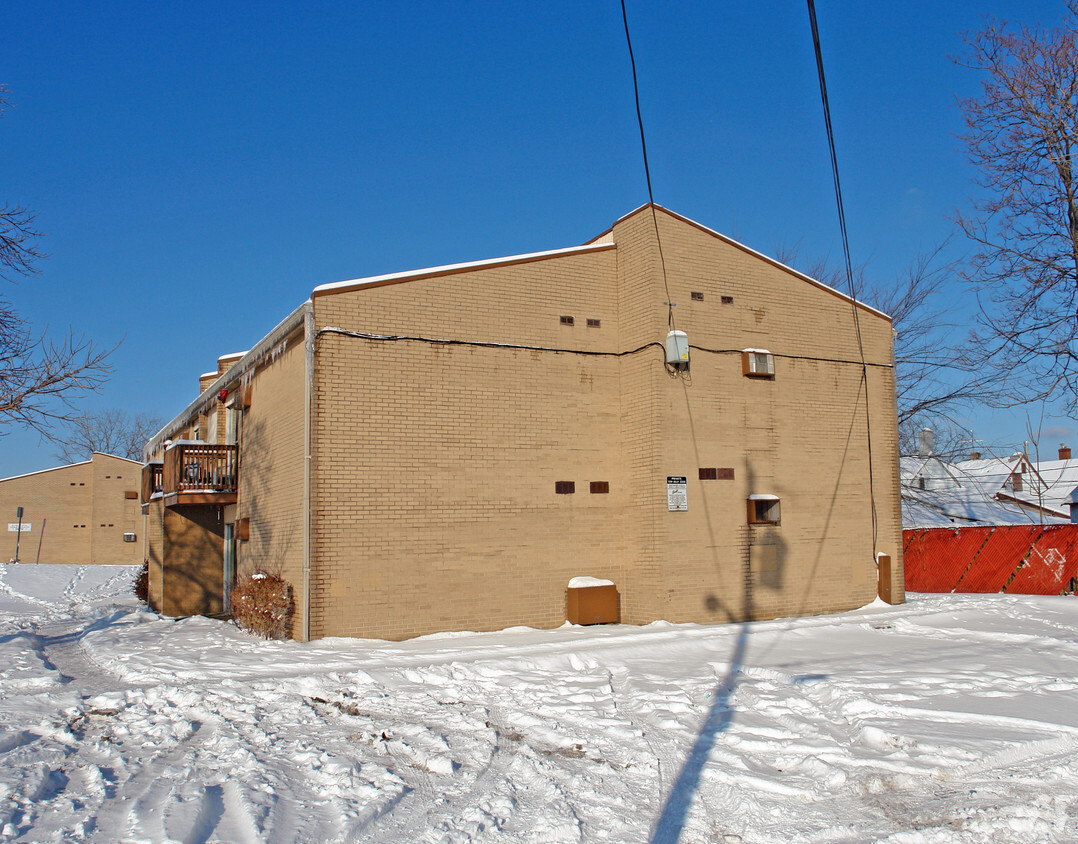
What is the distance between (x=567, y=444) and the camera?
14680 millimetres

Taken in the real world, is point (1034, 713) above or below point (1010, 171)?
below

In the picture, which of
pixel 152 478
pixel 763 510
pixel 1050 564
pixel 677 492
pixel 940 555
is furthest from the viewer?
pixel 940 555

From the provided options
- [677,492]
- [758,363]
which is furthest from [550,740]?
[758,363]

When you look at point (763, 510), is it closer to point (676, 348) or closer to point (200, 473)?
point (676, 348)

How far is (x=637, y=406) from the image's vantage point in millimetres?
14883

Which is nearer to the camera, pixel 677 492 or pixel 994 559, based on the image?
pixel 677 492

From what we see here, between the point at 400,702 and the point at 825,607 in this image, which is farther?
the point at 825,607

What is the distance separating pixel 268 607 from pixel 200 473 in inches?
224

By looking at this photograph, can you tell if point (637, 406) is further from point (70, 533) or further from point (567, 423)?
point (70, 533)

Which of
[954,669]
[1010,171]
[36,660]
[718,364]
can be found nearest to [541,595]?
[718,364]

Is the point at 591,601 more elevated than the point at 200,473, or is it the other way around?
the point at 200,473

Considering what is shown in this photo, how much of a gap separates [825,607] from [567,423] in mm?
6164

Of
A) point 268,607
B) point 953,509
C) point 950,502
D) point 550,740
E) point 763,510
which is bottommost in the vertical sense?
point 550,740

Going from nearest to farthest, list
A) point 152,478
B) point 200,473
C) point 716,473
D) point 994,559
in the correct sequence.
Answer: point 716,473 < point 200,473 < point 994,559 < point 152,478
